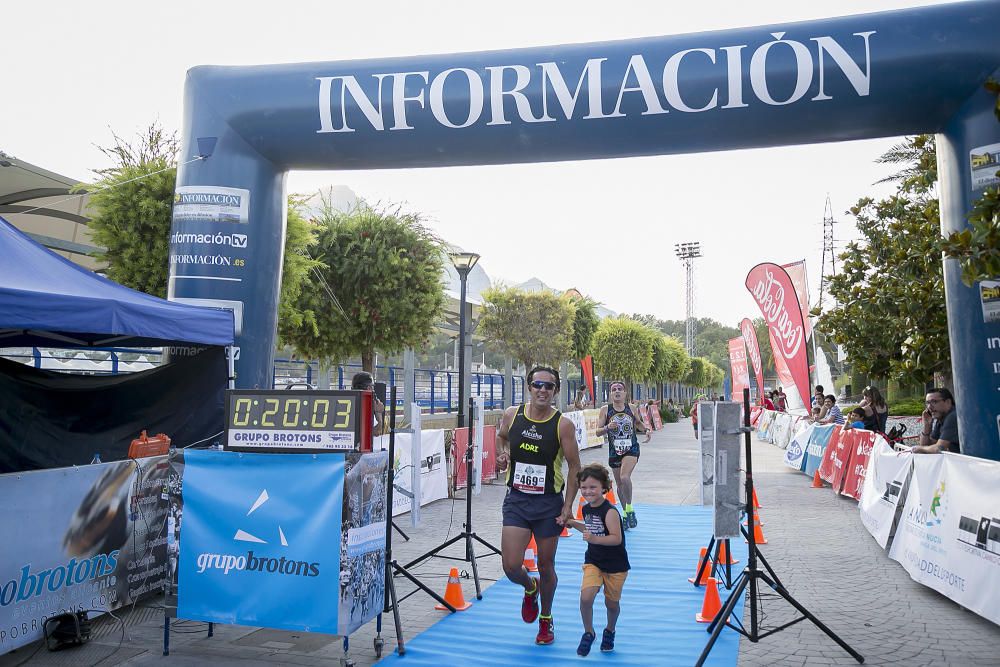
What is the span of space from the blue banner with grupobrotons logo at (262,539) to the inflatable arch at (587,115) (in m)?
3.02

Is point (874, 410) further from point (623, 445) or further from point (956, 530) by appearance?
point (956, 530)

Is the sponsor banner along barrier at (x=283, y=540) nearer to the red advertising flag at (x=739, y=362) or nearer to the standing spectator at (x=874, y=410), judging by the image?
the standing spectator at (x=874, y=410)

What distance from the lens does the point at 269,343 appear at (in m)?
8.42

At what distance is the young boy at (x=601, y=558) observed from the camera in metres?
5.35

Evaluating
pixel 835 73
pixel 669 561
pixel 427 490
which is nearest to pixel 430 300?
pixel 427 490

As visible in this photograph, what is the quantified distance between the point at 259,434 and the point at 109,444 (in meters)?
4.11

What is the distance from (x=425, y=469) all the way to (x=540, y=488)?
7150mm

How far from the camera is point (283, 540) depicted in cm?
511

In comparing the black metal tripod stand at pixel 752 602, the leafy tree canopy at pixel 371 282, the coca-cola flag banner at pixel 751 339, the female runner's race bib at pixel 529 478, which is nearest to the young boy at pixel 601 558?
the female runner's race bib at pixel 529 478

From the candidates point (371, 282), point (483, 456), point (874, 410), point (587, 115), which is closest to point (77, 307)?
point (587, 115)

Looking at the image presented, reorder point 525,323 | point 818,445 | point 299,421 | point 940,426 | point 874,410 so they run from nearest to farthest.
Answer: point 299,421, point 940,426, point 874,410, point 818,445, point 525,323

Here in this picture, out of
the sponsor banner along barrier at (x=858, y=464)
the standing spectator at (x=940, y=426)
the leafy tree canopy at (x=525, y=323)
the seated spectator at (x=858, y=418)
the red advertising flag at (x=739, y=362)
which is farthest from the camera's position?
the red advertising flag at (x=739, y=362)

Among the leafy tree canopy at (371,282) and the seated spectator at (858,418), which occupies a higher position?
the leafy tree canopy at (371,282)

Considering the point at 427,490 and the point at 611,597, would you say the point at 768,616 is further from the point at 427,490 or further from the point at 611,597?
the point at 427,490
